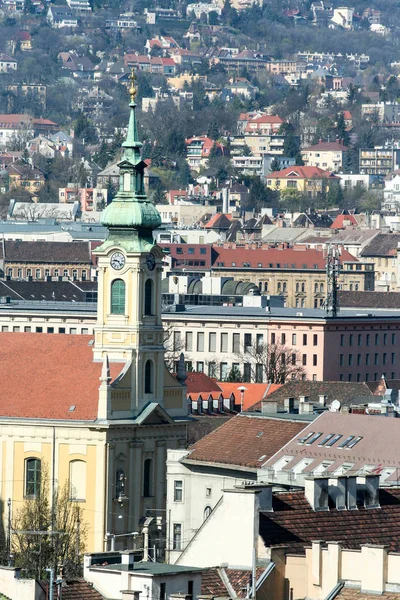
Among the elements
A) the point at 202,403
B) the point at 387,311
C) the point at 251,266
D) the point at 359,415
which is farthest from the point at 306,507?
the point at 251,266

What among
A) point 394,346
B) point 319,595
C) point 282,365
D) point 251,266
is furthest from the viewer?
point 251,266

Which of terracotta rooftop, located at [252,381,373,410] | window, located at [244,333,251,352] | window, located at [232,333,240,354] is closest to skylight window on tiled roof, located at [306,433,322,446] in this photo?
terracotta rooftop, located at [252,381,373,410]

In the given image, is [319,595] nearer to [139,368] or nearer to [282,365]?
[139,368]

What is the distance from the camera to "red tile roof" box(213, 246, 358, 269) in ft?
570

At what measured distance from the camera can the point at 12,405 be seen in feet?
249

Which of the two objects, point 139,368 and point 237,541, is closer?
point 237,541

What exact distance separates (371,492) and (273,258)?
13568cm

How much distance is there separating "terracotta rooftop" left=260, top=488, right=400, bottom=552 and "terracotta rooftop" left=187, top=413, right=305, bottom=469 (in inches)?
992

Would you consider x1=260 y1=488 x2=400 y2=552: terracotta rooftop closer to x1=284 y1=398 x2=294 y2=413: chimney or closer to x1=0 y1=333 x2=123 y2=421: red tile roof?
x1=284 y1=398 x2=294 y2=413: chimney

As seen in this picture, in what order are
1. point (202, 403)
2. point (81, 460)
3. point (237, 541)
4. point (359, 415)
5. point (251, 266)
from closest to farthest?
point (237, 541)
point (359, 415)
point (81, 460)
point (202, 403)
point (251, 266)

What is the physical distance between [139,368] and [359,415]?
11.6 metres

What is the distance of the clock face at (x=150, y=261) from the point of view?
74875mm

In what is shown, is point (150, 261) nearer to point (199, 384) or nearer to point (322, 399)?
point (322, 399)

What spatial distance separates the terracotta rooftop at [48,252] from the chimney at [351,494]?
138m
